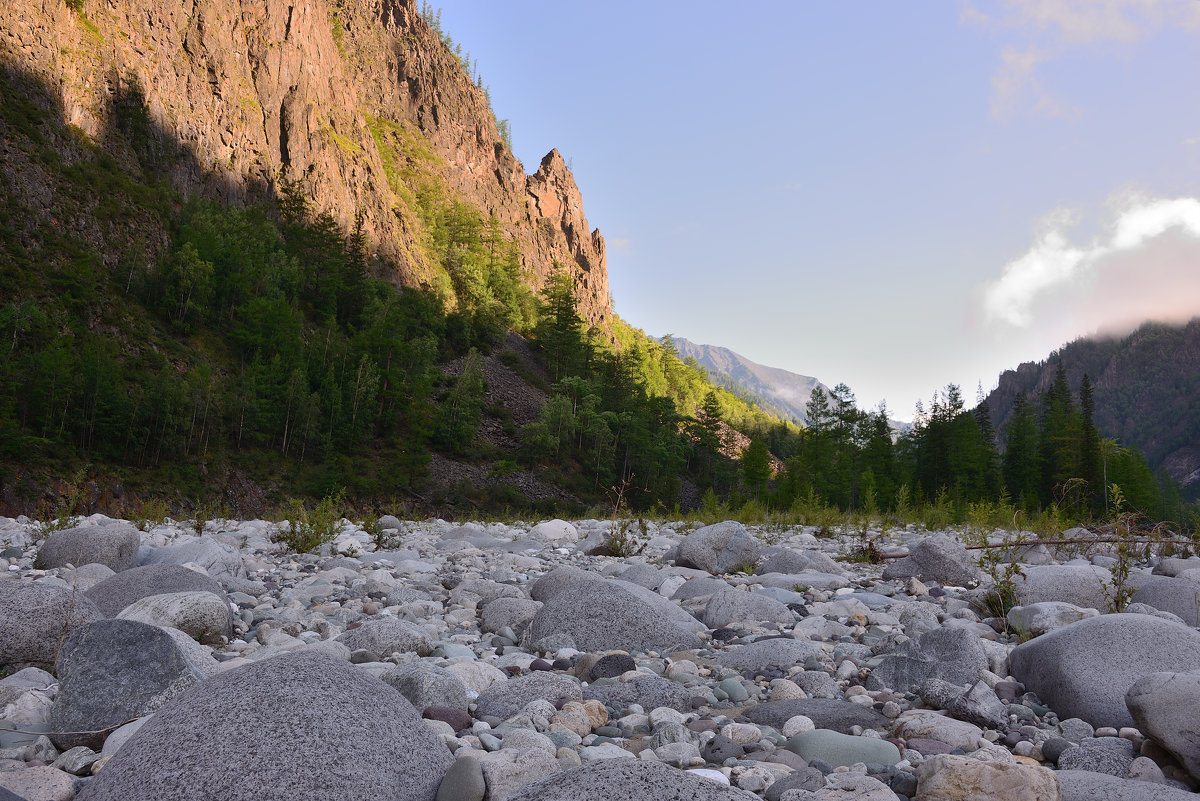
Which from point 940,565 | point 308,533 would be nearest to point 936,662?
point 940,565

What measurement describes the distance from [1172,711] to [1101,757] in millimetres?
303

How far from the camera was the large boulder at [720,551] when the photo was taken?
7.69m

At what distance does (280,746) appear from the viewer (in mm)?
1858

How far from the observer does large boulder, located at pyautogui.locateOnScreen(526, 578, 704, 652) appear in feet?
14.4

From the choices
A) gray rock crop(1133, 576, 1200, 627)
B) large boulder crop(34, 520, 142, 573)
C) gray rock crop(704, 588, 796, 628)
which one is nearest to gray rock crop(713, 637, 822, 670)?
gray rock crop(704, 588, 796, 628)

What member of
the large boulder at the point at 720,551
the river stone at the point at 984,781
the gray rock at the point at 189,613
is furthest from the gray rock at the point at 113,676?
the large boulder at the point at 720,551

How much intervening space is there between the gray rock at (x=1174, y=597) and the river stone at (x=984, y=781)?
13.1 feet

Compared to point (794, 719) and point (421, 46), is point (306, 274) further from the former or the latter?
point (421, 46)

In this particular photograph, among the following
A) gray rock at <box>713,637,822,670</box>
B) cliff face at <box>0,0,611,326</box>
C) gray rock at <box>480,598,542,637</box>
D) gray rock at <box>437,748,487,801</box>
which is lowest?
gray rock at <box>480,598,542,637</box>

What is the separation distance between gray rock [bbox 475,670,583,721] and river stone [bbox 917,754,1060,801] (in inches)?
66.5

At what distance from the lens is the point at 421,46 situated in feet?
286

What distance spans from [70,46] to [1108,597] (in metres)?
47.4

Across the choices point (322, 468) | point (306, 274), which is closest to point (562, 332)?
point (306, 274)

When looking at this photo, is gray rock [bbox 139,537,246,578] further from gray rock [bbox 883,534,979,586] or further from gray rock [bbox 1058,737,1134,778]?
gray rock [bbox 883,534,979,586]
